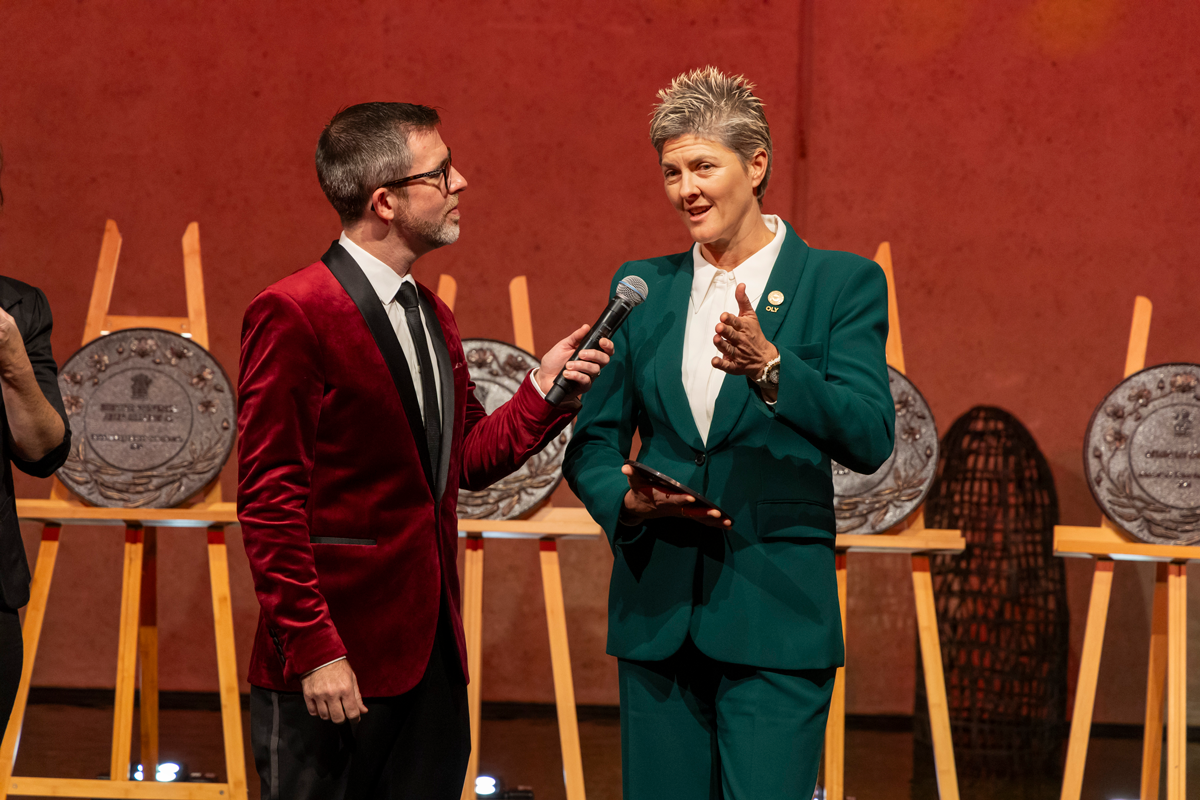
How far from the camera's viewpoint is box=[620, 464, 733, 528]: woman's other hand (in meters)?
1.55

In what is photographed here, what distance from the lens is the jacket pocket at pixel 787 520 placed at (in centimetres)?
168

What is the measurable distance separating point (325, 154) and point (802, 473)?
0.94 m

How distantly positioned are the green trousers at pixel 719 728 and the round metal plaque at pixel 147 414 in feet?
5.90

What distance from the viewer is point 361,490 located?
1577mm

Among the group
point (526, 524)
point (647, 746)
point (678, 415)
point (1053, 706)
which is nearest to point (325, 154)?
point (678, 415)

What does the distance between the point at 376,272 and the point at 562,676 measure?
1.70m

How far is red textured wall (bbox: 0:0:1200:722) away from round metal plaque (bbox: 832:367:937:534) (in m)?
1.56

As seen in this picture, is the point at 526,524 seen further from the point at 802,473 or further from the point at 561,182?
the point at 561,182

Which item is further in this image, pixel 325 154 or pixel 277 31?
pixel 277 31

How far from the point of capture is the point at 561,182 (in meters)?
4.62

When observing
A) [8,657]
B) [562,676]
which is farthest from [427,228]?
[562,676]

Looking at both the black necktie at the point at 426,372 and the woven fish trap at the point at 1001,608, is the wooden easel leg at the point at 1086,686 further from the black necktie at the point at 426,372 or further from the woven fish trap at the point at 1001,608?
the black necktie at the point at 426,372

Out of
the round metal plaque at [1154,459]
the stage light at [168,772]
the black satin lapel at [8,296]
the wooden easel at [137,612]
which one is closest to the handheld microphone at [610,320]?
the black satin lapel at [8,296]

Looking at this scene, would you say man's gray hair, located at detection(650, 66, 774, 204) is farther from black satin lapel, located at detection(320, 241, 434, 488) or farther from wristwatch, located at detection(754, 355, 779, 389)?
black satin lapel, located at detection(320, 241, 434, 488)
